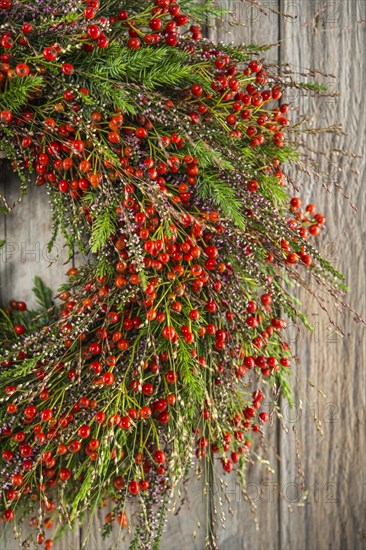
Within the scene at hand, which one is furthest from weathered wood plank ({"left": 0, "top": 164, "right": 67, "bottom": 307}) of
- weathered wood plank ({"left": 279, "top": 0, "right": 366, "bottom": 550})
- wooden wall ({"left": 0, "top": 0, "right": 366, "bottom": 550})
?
weathered wood plank ({"left": 279, "top": 0, "right": 366, "bottom": 550})

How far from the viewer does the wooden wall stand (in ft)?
4.69

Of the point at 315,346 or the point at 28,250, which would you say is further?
the point at 315,346

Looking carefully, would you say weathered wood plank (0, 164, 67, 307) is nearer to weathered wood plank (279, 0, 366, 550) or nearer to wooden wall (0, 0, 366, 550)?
wooden wall (0, 0, 366, 550)

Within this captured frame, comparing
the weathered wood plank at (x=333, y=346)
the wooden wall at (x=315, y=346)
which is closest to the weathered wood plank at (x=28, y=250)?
the wooden wall at (x=315, y=346)

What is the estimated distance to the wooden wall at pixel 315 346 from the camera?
4.69 ft

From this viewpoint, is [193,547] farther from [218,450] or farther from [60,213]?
[60,213]

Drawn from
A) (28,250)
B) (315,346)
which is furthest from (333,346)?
(28,250)

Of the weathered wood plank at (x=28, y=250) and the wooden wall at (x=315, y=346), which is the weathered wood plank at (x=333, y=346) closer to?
the wooden wall at (x=315, y=346)

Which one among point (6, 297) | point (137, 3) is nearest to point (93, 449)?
point (6, 297)

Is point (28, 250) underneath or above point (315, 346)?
above

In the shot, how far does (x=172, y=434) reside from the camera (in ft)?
4.04

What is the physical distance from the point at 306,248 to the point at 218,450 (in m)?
0.47

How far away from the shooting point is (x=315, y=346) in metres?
1.54

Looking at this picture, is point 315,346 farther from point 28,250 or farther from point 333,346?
point 28,250
